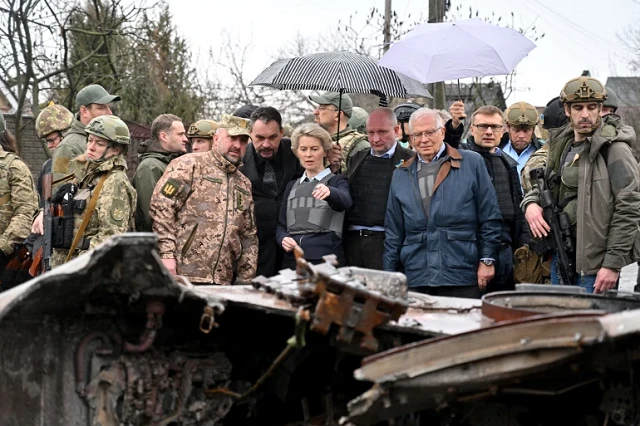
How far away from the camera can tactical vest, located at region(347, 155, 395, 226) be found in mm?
7840

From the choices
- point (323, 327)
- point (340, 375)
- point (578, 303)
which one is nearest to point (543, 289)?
point (578, 303)

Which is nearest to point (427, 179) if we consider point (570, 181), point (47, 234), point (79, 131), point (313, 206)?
point (313, 206)

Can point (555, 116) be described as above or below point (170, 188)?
above

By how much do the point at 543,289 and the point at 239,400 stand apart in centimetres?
156

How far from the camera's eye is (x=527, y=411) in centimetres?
481

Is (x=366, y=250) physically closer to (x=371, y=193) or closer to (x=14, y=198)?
(x=371, y=193)

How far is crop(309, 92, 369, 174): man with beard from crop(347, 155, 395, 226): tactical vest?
805 mm

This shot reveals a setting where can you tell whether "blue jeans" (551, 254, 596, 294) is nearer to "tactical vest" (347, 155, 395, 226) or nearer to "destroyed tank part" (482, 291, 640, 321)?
"tactical vest" (347, 155, 395, 226)

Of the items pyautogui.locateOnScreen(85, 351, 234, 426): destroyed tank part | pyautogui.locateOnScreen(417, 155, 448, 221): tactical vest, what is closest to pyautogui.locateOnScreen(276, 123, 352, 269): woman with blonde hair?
pyautogui.locateOnScreen(417, 155, 448, 221): tactical vest

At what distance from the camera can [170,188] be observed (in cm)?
766

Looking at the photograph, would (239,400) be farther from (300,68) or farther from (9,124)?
(9,124)

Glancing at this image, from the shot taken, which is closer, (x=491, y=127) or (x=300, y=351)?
(x=300, y=351)

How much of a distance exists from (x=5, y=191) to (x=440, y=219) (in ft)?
15.5

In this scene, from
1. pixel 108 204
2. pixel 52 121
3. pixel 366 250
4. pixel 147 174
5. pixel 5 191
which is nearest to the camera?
pixel 108 204
